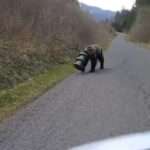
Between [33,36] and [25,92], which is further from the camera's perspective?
[33,36]

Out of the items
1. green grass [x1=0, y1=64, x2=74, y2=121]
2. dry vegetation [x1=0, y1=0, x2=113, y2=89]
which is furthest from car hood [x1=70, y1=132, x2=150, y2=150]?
dry vegetation [x1=0, y1=0, x2=113, y2=89]

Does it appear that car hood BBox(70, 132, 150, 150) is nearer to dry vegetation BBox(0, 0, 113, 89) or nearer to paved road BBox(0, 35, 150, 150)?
paved road BBox(0, 35, 150, 150)

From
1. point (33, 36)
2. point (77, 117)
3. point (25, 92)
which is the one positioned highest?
point (77, 117)

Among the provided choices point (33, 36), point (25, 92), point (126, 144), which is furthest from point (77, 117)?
point (33, 36)

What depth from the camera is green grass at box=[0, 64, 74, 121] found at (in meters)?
9.39

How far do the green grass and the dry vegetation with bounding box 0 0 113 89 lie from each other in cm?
38

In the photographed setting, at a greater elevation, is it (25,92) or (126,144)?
(126,144)

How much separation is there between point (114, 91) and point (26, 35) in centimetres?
763

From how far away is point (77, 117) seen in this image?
823 cm

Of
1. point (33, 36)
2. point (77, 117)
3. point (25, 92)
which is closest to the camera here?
point (77, 117)

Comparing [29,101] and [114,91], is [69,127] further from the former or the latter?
[114,91]

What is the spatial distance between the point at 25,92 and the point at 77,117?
3.32m

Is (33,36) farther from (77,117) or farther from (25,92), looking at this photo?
(77,117)

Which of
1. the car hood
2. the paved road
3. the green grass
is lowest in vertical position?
the green grass
